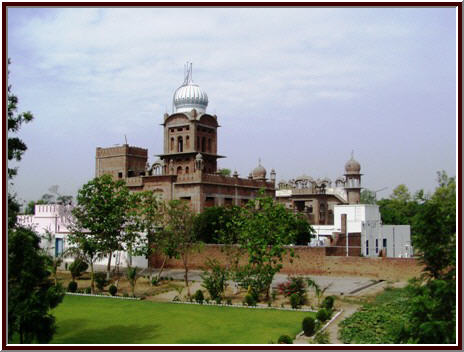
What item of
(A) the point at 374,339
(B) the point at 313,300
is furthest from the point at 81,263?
(A) the point at 374,339

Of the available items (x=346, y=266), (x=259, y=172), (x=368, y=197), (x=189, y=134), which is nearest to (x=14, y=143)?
(x=346, y=266)

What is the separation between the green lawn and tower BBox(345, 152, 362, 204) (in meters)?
36.0

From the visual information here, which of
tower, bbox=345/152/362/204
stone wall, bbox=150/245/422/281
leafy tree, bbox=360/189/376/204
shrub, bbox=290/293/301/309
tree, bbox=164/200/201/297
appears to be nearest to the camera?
shrub, bbox=290/293/301/309

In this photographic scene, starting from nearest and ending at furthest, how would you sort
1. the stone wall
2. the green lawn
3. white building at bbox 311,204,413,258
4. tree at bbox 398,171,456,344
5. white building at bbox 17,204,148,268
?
tree at bbox 398,171,456,344 → the green lawn → the stone wall → white building at bbox 311,204,413,258 → white building at bbox 17,204,148,268

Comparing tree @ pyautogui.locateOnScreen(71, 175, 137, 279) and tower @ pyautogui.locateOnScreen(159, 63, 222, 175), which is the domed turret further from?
tree @ pyautogui.locateOnScreen(71, 175, 137, 279)

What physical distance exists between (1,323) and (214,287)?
13.1m

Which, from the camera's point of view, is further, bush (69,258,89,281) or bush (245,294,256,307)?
bush (69,258,89,281)

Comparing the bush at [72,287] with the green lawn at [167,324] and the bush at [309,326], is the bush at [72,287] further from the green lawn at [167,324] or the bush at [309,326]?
the bush at [309,326]

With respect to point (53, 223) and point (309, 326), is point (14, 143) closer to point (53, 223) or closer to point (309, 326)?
point (309, 326)

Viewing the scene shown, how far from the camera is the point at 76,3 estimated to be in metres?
9.02

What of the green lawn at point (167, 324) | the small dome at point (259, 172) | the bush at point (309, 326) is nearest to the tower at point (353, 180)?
the small dome at point (259, 172)

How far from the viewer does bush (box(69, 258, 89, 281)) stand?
1089 inches

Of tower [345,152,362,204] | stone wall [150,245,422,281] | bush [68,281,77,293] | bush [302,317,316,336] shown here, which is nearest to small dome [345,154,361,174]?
tower [345,152,362,204]

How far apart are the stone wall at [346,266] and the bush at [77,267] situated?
6.44m
